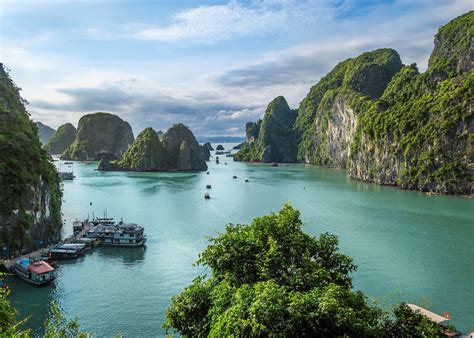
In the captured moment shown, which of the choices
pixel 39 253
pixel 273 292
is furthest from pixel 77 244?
pixel 273 292

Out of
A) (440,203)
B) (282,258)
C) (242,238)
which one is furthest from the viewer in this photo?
(440,203)

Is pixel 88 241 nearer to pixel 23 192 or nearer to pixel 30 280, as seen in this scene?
pixel 23 192

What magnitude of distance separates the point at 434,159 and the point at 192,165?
10905cm

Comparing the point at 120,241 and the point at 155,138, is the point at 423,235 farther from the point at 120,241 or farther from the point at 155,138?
the point at 155,138

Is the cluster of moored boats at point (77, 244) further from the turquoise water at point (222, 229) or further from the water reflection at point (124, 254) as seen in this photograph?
the turquoise water at point (222, 229)

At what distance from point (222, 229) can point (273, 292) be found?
48.4 m

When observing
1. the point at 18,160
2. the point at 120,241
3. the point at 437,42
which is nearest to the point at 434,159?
the point at 437,42

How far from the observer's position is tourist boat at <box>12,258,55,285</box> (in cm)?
4044

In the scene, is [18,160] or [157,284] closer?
[157,284]

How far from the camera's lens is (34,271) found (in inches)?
1588

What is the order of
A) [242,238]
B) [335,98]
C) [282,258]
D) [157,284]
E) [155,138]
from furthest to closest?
[335,98] → [155,138] → [157,284] → [242,238] → [282,258]

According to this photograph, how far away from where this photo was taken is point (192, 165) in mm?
182250

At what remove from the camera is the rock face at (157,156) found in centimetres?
17325

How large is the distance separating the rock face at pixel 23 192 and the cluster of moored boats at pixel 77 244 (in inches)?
105
